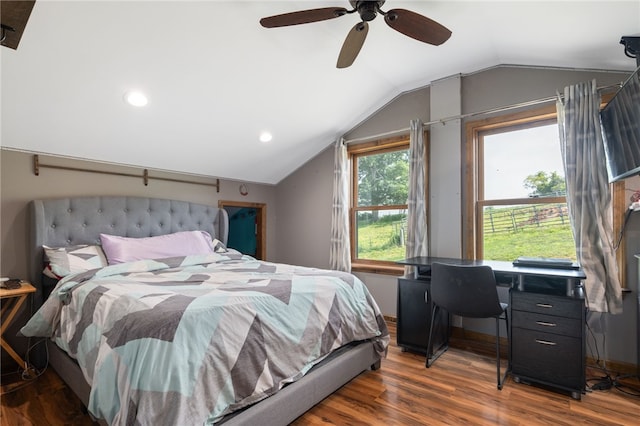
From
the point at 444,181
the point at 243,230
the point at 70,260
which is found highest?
the point at 444,181

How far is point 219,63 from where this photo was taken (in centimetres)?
253

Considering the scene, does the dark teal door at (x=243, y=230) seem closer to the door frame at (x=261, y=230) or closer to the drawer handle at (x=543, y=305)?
the door frame at (x=261, y=230)

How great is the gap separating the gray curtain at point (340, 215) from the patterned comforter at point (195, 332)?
146 cm

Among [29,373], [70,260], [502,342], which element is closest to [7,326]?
[29,373]

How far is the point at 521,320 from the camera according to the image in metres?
2.29

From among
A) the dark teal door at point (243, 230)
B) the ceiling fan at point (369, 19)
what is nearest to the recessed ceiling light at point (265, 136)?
the dark teal door at point (243, 230)

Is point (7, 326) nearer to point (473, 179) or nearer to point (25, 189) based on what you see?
point (25, 189)

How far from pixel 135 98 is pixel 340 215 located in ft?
7.93

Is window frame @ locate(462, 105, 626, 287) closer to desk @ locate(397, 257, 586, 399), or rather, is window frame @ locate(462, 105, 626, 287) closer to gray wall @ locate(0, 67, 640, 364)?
gray wall @ locate(0, 67, 640, 364)

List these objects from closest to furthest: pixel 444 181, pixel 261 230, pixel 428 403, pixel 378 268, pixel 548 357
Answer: pixel 428 403
pixel 548 357
pixel 444 181
pixel 378 268
pixel 261 230

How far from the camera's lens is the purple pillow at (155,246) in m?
2.74

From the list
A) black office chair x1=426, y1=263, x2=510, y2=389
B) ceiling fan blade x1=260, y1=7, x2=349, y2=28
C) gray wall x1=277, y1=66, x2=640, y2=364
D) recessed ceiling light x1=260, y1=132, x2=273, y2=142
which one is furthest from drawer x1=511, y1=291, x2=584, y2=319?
recessed ceiling light x1=260, y1=132, x2=273, y2=142

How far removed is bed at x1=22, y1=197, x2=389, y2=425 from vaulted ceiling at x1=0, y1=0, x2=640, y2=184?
803 mm

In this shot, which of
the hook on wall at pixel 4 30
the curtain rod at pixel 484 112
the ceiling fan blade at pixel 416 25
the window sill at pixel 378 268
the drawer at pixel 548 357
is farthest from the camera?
the window sill at pixel 378 268
